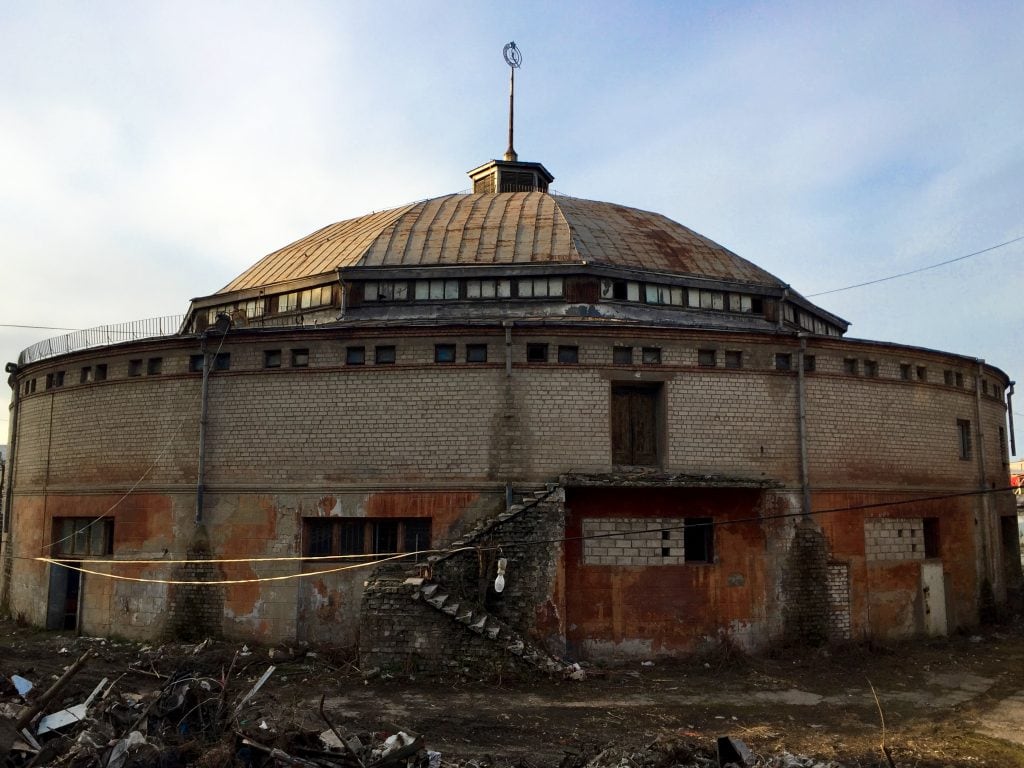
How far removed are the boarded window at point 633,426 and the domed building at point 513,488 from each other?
52 millimetres

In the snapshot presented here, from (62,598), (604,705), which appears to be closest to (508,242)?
(604,705)

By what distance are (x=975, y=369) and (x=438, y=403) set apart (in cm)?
1530

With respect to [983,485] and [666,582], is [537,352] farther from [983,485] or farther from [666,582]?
[983,485]

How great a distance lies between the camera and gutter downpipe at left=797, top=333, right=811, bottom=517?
780 inches

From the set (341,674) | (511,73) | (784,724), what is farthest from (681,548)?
(511,73)

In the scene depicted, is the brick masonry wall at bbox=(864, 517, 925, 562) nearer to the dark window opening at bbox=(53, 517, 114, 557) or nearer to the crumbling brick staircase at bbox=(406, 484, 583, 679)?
the crumbling brick staircase at bbox=(406, 484, 583, 679)

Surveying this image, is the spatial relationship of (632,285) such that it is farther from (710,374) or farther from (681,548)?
(681,548)

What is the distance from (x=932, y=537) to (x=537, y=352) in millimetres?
11545

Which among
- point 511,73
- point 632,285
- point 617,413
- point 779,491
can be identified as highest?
point 511,73

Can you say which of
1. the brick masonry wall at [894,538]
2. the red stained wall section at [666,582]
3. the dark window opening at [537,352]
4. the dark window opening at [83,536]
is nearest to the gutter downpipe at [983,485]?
the brick masonry wall at [894,538]

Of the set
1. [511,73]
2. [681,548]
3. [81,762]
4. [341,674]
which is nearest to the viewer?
[81,762]

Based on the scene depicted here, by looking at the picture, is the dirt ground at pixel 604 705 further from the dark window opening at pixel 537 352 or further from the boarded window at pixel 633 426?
the dark window opening at pixel 537 352

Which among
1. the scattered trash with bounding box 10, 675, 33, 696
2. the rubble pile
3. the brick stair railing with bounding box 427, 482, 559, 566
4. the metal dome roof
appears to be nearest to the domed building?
the brick stair railing with bounding box 427, 482, 559, 566

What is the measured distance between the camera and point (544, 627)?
17828 millimetres
